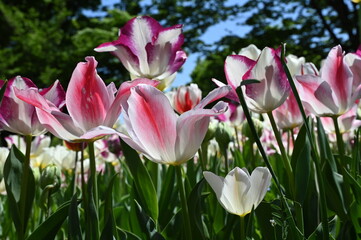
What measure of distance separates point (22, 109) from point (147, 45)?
222 mm

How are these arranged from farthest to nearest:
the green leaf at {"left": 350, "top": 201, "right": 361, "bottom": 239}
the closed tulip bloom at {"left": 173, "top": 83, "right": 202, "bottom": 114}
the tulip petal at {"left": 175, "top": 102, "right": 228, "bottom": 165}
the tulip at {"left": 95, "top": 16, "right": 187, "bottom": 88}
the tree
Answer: the tree < the closed tulip bloom at {"left": 173, "top": 83, "right": 202, "bottom": 114} < the tulip at {"left": 95, "top": 16, "right": 187, "bottom": 88} < the green leaf at {"left": 350, "top": 201, "right": 361, "bottom": 239} < the tulip petal at {"left": 175, "top": 102, "right": 228, "bottom": 165}

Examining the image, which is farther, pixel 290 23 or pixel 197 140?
pixel 290 23

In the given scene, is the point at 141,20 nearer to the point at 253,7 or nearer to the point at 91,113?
the point at 91,113

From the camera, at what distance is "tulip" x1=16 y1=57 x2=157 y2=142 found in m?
0.47

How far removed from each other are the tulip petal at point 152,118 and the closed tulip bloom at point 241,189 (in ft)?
0.30

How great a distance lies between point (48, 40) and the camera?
11.9 metres

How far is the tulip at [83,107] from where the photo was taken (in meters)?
0.47

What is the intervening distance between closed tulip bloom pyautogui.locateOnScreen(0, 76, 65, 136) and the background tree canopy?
29.7 feet

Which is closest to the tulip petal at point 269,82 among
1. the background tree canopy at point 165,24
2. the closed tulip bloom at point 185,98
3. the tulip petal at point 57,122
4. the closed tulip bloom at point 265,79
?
the closed tulip bloom at point 265,79

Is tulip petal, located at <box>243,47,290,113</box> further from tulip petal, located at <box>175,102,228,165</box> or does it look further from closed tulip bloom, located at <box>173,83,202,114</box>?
closed tulip bloom, located at <box>173,83,202,114</box>

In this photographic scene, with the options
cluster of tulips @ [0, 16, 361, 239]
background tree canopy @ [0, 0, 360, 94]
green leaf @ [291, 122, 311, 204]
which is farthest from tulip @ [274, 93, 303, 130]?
background tree canopy @ [0, 0, 360, 94]

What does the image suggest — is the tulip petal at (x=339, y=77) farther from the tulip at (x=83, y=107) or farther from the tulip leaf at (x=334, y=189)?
the tulip at (x=83, y=107)

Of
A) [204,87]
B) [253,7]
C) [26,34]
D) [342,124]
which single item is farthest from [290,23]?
[342,124]

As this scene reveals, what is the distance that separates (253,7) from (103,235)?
10.5 metres
